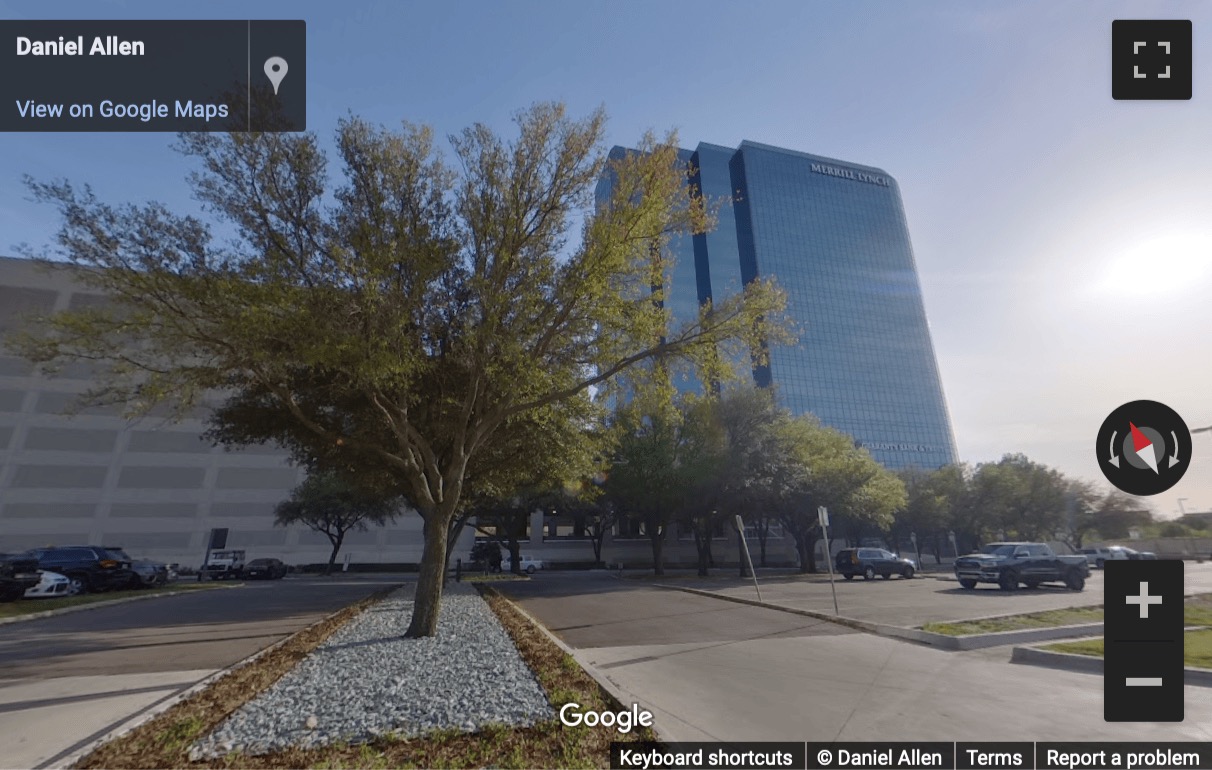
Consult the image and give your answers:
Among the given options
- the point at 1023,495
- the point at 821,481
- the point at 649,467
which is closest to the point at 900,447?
the point at 1023,495

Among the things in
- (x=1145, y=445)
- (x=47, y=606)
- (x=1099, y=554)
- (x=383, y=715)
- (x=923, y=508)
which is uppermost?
(x=1145, y=445)

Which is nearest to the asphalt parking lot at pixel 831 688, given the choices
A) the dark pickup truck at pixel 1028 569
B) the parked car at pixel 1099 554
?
the dark pickup truck at pixel 1028 569

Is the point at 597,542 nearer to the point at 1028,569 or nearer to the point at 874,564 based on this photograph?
the point at 874,564

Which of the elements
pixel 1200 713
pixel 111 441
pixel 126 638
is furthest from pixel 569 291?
pixel 111 441

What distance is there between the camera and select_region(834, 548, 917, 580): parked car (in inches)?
1243

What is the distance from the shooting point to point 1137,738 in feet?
15.3

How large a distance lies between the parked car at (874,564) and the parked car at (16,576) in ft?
119

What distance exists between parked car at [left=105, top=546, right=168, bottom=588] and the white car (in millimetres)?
3764

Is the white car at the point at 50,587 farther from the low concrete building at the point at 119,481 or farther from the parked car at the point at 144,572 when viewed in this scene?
the low concrete building at the point at 119,481

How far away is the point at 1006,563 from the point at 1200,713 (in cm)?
1943

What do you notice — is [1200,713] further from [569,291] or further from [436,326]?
[436,326]

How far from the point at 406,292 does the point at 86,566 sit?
22.7 metres

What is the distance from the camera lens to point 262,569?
121 feet

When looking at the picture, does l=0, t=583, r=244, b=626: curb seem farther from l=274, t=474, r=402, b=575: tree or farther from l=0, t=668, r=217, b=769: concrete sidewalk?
l=274, t=474, r=402, b=575: tree
